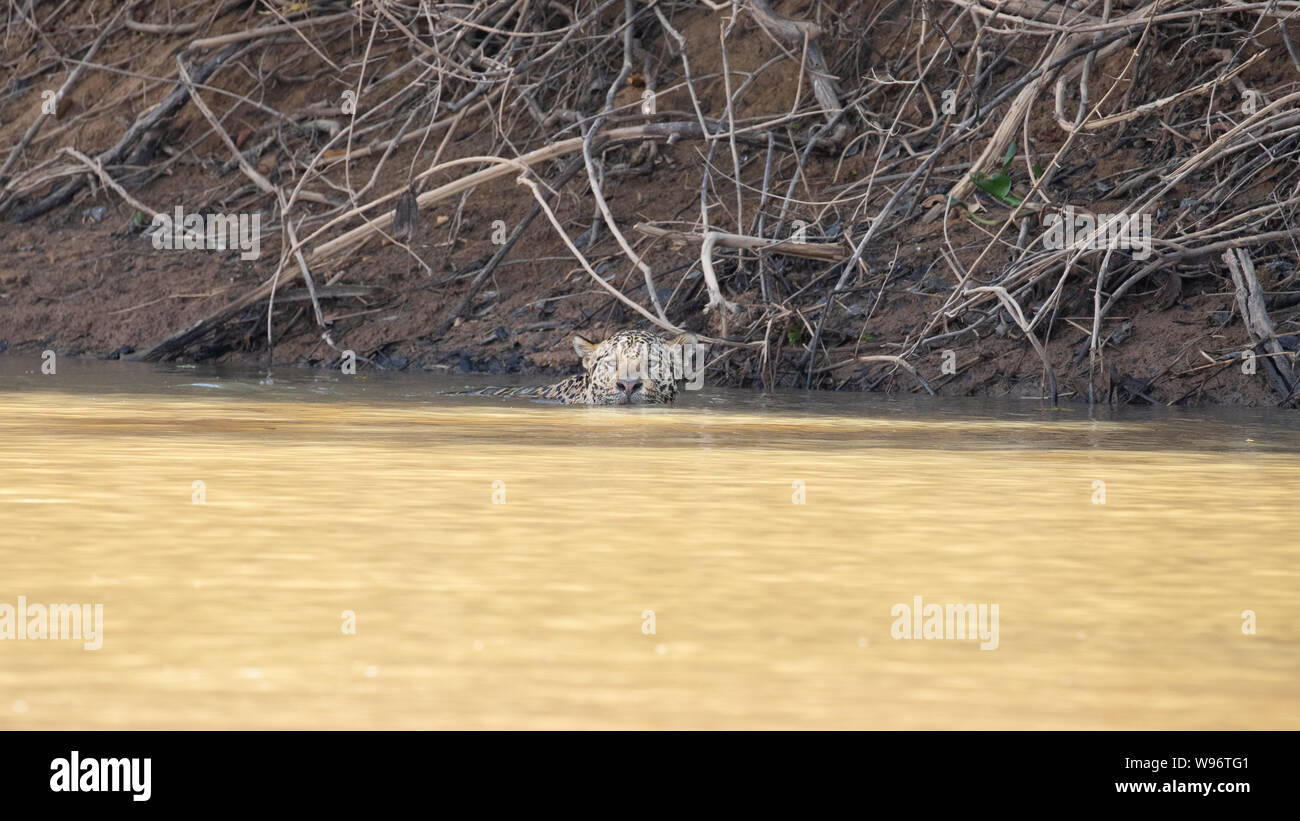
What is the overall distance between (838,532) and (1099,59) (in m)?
8.47

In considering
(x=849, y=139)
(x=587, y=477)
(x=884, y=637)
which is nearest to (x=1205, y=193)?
(x=849, y=139)

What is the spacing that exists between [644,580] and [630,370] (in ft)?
19.2

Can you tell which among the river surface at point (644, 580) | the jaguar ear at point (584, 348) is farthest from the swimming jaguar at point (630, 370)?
the river surface at point (644, 580)

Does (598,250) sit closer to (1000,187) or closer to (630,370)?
(1000,187)

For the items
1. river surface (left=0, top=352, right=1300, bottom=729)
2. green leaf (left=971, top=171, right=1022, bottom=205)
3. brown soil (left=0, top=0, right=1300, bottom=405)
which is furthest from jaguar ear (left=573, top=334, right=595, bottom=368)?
river surface (left=0, top=352, right=1300, bottom=729)

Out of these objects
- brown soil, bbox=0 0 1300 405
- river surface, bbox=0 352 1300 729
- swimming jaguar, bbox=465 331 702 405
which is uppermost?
brown soil, bbox=0 0 1300 405

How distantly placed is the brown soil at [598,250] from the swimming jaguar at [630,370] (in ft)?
4.22

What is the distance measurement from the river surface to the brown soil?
162 inches

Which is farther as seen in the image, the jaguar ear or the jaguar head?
the jaguar ear

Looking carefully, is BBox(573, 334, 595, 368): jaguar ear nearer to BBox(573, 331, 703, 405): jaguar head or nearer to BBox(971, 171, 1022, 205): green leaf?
BBox(573, 331, 703, 405): jaguar head

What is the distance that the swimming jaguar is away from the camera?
909cm

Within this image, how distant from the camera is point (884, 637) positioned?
2756 millimetres

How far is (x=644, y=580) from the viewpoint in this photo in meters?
3.25
